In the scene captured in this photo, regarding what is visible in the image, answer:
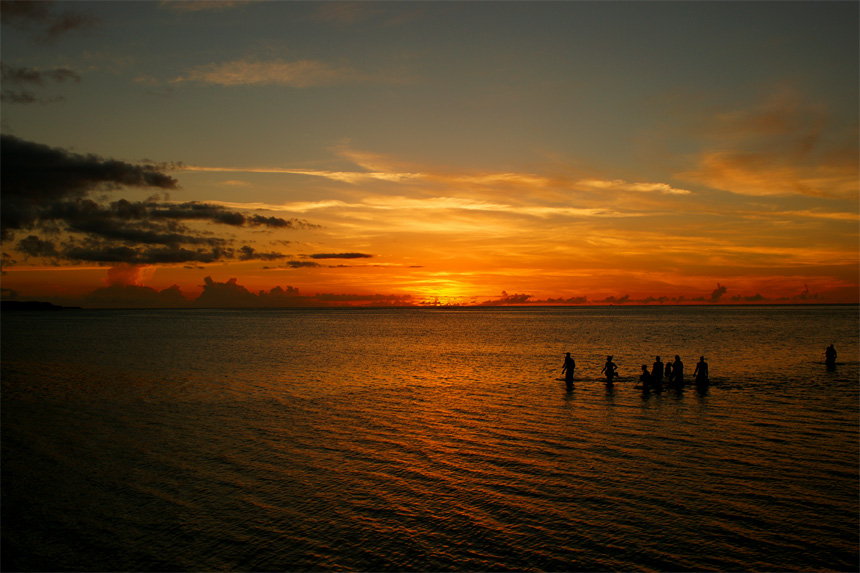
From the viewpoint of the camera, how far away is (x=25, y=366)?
2210 inches

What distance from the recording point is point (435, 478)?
63.5 ft

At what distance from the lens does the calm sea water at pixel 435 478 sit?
45.2 feet

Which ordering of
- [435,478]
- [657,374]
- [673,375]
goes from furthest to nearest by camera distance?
[673,375] < [657,374] < [435,478]

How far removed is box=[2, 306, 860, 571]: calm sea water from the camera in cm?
1379

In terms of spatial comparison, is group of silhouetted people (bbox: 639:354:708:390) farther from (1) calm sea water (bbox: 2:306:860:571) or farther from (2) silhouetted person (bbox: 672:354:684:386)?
(1) calm sea water (bbox: 2:306:860:571)

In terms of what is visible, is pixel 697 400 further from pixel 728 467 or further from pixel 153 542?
pixel 153 542

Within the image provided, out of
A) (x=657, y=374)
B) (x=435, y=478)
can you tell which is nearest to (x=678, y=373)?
(x=657, y=374)

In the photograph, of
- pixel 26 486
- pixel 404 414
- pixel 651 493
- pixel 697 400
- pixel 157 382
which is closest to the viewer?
pixel 651 493

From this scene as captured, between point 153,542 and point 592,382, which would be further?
point 592,382

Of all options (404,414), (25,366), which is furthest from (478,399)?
(25,366)

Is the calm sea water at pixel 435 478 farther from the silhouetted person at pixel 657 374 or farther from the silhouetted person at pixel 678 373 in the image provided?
the silhouetted person at pixel 678 373

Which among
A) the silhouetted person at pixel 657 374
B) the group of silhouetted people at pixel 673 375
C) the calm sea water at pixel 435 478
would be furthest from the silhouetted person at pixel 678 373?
the calm sea water at pixel 435 478

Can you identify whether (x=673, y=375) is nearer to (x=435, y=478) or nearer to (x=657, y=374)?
(x=657, y=374)

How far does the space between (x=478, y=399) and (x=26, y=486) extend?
24683mm
